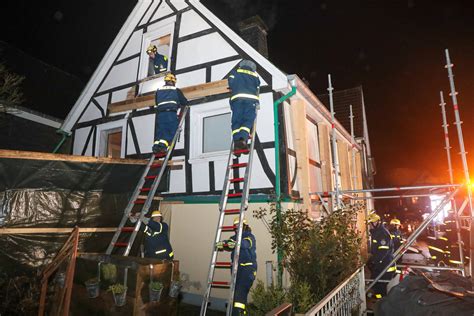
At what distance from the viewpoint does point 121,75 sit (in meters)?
9.03

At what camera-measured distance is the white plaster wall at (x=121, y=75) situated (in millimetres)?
8812

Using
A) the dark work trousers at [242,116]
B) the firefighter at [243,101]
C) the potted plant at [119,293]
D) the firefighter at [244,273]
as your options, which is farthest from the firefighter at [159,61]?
the potted plant at [119,293]

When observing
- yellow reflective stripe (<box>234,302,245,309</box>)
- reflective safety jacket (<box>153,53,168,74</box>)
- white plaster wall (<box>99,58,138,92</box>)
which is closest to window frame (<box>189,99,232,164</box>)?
reflective safety jacket (<box>153,53,168,74</box>)

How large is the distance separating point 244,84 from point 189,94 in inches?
80.6

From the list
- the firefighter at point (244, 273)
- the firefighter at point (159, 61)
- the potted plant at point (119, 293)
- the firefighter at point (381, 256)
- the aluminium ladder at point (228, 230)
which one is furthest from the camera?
the firefighter at point (159, 61)

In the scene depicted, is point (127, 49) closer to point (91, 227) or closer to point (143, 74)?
point (143, 74)

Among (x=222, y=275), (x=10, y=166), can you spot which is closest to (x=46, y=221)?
(x=10, y=166)

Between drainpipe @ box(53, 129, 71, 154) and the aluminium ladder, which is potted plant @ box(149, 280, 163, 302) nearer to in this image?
the aluminium ladder

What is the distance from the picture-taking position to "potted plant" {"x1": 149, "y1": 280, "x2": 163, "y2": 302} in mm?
3787

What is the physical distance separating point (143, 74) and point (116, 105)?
118 centimetres

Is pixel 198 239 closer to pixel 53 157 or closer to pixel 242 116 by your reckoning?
pixel 242 116

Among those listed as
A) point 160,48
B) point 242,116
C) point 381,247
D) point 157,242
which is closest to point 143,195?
point 157,242

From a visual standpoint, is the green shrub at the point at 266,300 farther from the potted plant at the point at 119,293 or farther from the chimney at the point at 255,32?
the chimney at the point at 255,32

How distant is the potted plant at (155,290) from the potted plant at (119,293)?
32 centimetres
